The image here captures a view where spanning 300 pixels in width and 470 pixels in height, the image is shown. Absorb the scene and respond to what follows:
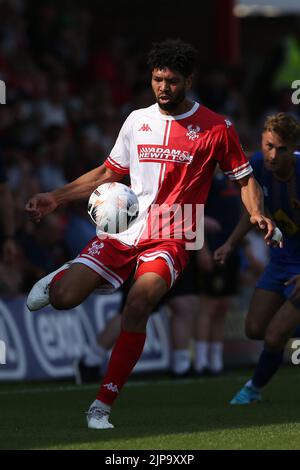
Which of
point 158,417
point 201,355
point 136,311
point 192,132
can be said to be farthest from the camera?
point 201,355

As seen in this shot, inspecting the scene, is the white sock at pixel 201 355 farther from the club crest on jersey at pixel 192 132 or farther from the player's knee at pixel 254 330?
the club crest on jersey at pixel 192 132

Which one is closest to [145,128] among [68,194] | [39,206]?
[68,194]

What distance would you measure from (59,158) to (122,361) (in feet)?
22.7

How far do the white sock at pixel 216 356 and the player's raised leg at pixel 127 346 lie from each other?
16.5ft

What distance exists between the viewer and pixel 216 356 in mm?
13039

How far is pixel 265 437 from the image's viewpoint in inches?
298

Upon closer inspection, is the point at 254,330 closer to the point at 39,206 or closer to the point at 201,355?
the point at 39,206

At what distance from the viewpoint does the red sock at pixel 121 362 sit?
7.99 meters

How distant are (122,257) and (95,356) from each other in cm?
385

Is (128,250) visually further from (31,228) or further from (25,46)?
(25,46)

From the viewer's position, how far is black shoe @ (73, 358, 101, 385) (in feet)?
39.4

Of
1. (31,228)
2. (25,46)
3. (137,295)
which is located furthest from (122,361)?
(25,46)

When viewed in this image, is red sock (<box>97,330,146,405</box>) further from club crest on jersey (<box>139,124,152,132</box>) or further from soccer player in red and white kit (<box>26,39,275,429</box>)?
club crest on jersey (<box>139,124,152,132</box>)

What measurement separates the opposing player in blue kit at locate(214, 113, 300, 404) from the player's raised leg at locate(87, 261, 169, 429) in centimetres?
138
